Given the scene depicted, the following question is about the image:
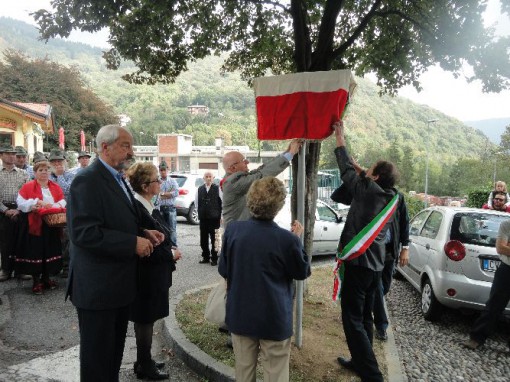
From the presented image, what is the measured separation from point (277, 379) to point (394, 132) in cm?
11357

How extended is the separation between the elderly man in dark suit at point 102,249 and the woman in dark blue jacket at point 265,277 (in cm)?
64

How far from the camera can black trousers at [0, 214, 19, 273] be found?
6.18m

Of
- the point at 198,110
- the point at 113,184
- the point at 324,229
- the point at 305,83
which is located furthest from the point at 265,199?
the point at 198,110

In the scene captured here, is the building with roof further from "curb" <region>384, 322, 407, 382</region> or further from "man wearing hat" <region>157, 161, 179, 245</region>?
"curb" <region>384, 322, 407, 382</region>

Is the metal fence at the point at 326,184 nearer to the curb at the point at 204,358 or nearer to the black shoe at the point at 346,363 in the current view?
the curb at the point at 204,358

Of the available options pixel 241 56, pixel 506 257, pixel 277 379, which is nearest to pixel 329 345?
pixel 277 379

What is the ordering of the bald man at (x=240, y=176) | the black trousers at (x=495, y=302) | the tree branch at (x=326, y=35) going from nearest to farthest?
the bald man at (x=240, y=176), the black trousers at (x=495, y=302), the tree branch at (x=326, y=35)

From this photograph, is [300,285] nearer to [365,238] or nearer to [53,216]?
[365,238]

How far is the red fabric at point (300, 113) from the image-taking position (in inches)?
142

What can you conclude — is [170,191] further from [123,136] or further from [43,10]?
[123,136]

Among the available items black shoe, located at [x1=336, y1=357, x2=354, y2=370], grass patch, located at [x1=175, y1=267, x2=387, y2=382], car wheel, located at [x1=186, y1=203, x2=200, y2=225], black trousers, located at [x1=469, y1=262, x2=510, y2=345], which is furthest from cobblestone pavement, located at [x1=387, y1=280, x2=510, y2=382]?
car wheel, located at [x1=186, y1=203, x2=200, y2=225]

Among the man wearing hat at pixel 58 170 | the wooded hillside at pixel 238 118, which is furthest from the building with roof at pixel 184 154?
the man wearing hat at pixel 58 170

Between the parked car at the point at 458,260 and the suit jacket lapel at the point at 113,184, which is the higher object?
the suit jacket lapel at the point at 113,184

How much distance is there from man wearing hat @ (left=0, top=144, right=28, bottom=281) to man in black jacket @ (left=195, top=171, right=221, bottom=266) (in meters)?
3.25
